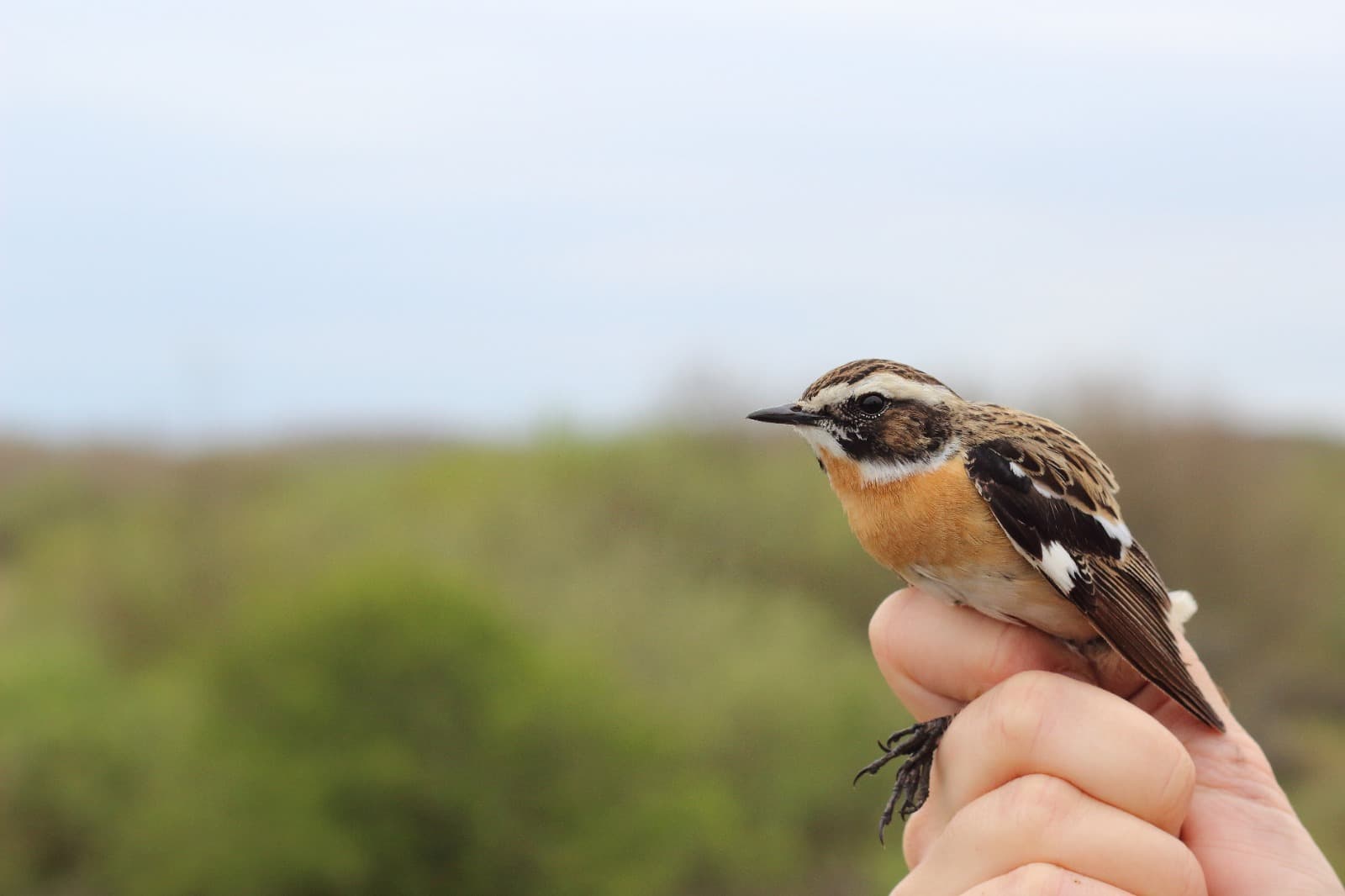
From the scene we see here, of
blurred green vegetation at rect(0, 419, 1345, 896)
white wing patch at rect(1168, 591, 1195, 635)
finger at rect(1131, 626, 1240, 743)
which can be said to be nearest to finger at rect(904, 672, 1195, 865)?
finger at rect(1131, 626, 1240, 743)

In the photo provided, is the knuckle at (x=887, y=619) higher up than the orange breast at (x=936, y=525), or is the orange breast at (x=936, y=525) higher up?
the orange breast at (x=936, y=525)

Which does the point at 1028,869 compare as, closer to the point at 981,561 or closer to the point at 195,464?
the point at 981,561

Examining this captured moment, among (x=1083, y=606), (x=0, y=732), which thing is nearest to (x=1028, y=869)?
(x=1083, y=606)

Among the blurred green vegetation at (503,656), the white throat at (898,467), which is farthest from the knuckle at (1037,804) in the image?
the blurred green vegetation at (503,656)

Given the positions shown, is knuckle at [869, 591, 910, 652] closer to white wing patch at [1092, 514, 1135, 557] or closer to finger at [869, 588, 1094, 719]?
finger at [869, 588, 1094, 719]

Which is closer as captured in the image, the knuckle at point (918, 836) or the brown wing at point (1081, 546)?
the brown wing at point (1081, 546)

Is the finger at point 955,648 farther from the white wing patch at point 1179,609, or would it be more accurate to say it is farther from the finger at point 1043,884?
the finger at point 1043,884

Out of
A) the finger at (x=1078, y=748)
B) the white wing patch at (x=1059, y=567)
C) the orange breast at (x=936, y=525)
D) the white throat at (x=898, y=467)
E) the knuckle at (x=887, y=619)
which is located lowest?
the finger at (x=1078, y=748)
